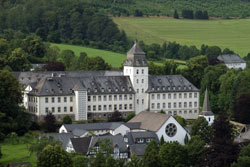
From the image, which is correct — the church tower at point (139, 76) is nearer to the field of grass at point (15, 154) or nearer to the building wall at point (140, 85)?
the building wall at point (140, 85)

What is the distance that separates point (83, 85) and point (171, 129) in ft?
81.0

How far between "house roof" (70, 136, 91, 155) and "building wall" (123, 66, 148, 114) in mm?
35230

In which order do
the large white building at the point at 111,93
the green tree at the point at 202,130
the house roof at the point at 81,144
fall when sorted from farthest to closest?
1. the large white building at the point at 111,93
2. the green tree at the point at 202,130
3. the house roof at the point at 81,144

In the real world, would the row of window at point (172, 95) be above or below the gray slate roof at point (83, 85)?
below

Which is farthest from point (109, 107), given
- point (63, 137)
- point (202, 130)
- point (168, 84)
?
point (63, 137)

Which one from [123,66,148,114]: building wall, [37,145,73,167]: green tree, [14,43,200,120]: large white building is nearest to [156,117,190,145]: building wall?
[14,43,200,120]: large white building

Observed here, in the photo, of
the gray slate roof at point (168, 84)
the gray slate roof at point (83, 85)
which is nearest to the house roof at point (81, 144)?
the gray slate roof at point (83, 85)

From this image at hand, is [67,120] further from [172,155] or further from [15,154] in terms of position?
[172,155]

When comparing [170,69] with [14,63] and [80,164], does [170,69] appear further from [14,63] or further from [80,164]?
[80,164]

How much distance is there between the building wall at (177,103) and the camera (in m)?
148

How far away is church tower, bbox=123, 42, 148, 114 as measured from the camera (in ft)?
481

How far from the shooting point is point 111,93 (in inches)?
5684

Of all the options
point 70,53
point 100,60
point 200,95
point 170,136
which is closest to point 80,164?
point 170,136

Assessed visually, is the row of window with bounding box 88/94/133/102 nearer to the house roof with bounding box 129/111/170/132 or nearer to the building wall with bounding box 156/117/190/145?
the house roof with bounding box 129/111/170/132
